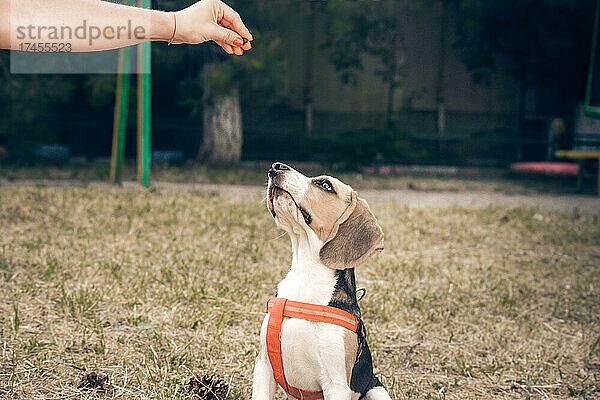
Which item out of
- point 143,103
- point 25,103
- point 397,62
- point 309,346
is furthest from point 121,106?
point 397,62

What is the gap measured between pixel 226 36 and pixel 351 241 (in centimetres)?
91

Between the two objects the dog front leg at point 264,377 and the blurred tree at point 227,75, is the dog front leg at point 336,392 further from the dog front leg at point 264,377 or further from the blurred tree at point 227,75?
the blurred tree at point 227,75

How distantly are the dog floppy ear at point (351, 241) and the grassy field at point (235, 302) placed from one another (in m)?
0.49

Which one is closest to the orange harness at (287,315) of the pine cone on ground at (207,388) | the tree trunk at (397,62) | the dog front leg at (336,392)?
the dog front leg at (336,392)

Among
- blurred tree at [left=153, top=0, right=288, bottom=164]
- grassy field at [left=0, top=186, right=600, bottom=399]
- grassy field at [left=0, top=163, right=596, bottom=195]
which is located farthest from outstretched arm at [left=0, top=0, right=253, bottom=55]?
blurred tree at [left=153, top=0, right=288, bottom=164]

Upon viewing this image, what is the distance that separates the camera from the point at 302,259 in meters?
2.38

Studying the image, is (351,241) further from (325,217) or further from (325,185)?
(325,185)

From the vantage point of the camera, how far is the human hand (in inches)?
86.0

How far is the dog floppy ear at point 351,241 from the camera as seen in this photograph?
232cm

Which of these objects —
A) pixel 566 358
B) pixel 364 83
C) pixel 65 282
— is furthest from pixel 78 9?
pixel 364 83

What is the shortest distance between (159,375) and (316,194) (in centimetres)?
129

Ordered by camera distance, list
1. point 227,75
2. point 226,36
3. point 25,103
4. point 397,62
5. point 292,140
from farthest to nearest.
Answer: point 397,62 < point 292,140 < point 25,103 < point 227,75 < point 226,36

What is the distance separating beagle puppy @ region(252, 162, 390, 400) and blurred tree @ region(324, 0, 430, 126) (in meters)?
11.3

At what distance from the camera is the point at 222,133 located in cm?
1355
